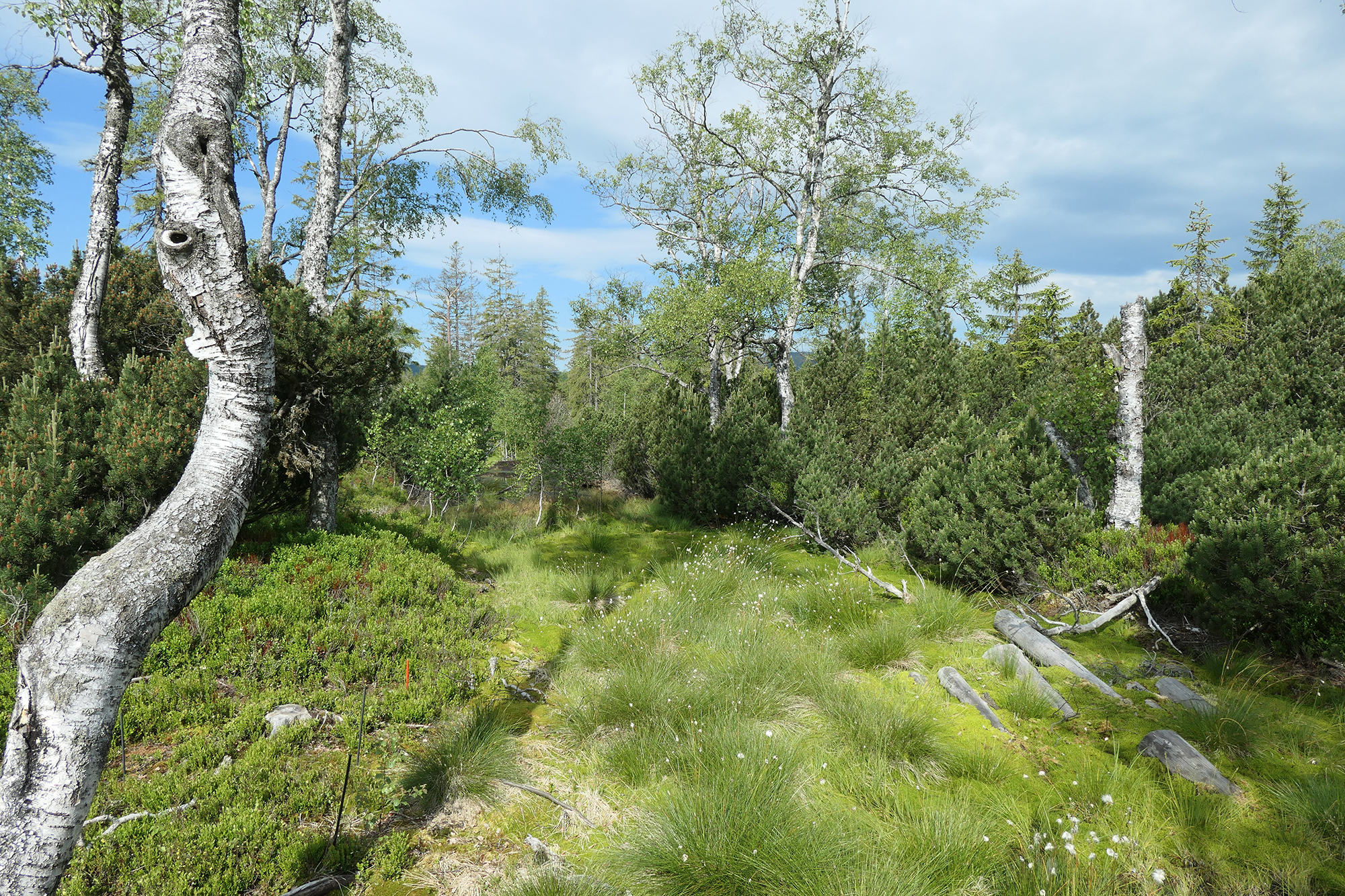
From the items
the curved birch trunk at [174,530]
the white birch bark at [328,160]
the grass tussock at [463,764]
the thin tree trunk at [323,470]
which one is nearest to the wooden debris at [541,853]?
the grass tussock at [463,764]

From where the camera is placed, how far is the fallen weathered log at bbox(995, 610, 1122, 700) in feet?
17.9

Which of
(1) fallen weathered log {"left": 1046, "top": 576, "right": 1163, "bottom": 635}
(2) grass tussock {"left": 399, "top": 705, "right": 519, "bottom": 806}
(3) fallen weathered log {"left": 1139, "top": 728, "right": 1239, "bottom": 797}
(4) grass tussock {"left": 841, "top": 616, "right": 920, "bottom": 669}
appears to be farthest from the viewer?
(1) fallen weathered log {"left": 1046, "top": 576, "right": 1163, "bottom": 635}

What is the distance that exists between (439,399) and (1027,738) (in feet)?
52.7

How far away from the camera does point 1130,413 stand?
24.7ft

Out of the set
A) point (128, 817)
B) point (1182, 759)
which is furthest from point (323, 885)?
point (1182, 759)

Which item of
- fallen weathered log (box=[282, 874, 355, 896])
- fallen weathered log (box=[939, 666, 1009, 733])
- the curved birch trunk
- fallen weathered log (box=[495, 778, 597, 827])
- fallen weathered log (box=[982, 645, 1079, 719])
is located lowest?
fallen weathered log (box=[282, 874, 355, 896])

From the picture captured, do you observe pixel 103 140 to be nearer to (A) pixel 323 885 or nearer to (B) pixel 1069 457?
(A) pixel 323 885

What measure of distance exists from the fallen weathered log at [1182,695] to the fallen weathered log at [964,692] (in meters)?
1.64

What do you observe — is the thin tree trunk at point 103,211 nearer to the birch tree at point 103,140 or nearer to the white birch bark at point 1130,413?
the birch tree at point 103,140

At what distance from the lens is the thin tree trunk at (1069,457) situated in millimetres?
8124

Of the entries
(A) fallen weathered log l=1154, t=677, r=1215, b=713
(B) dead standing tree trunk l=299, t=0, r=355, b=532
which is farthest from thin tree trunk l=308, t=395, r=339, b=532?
(A) fallen weathered log l=1154, t=677, r=1215, b=713

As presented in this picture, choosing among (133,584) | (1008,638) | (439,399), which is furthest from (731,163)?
(133,584)

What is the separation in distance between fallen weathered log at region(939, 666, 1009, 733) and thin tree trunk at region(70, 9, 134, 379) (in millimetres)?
11139

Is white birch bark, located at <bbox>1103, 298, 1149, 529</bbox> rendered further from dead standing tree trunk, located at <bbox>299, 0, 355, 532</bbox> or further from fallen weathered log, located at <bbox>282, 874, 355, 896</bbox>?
dead standing tree trunk, located at <bbox>299, 0, 355, 532</bbox>
